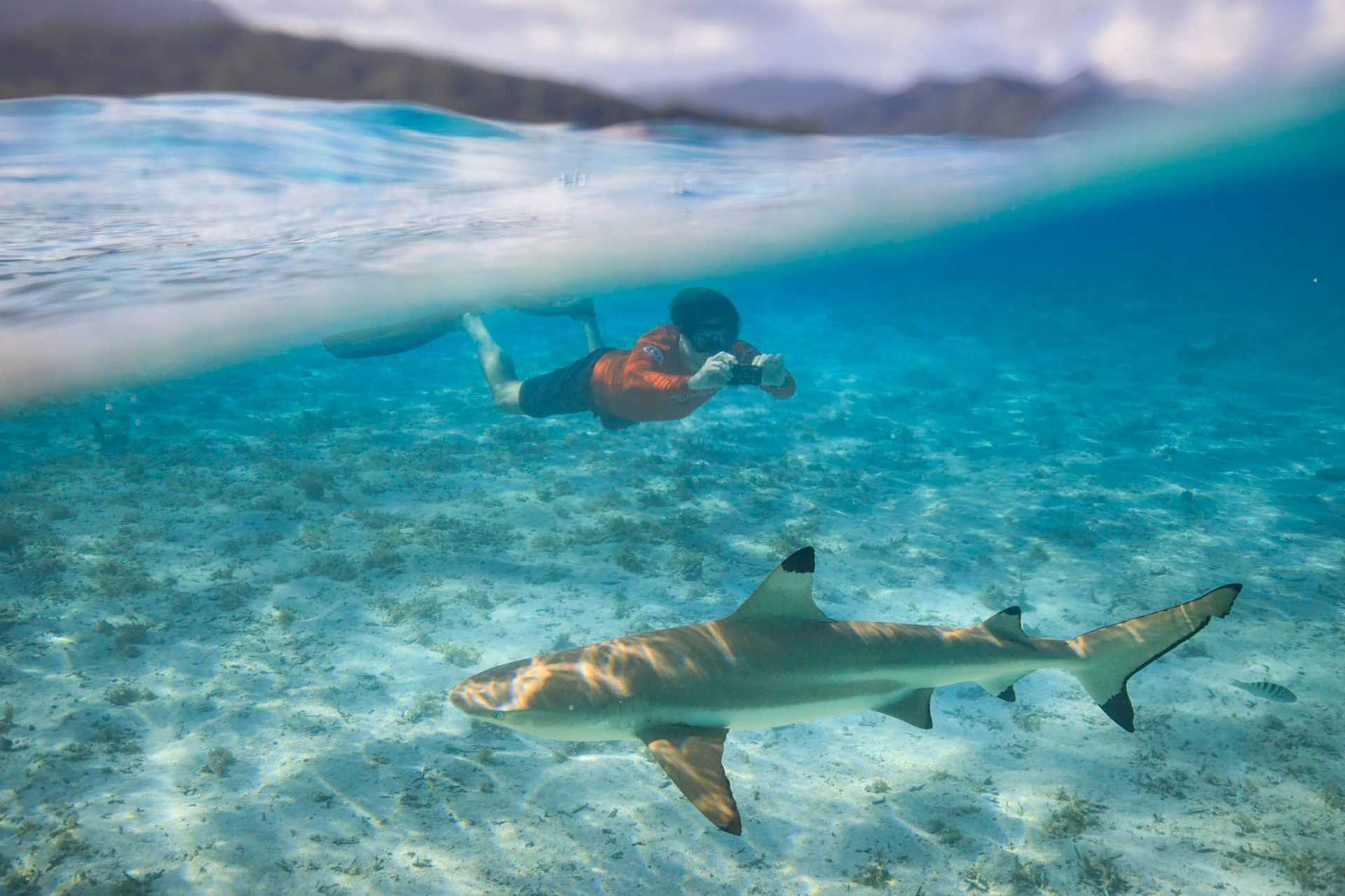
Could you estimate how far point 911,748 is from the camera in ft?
19.2

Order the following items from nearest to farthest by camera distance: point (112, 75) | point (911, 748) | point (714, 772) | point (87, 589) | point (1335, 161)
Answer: point (714, 772), point (911, 748), point (112, 75), point (87, 589), point (1335, 161)

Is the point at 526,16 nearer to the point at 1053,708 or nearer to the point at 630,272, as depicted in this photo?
the point at 1053,708

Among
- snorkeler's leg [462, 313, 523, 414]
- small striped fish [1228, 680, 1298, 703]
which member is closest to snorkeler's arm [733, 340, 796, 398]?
snorkeler's leg [462, 313, 523, 414]

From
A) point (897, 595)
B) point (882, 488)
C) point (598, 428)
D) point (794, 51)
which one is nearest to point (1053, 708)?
point (897, 595)

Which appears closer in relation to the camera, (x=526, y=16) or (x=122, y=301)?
(x=526, y=16)

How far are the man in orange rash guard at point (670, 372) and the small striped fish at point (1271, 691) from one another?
537cm

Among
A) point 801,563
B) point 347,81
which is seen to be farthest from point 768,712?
point 347,81

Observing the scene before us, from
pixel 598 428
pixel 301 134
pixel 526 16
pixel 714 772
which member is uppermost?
pixel 526 16

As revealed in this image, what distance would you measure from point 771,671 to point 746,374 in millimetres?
3498

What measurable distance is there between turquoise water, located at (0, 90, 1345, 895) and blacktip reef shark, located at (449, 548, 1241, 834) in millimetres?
1326

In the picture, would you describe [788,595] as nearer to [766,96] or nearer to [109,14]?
[109,14]

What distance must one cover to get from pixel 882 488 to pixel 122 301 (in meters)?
20.2

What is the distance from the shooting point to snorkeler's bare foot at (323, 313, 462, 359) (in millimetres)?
12305

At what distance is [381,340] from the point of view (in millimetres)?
12336
